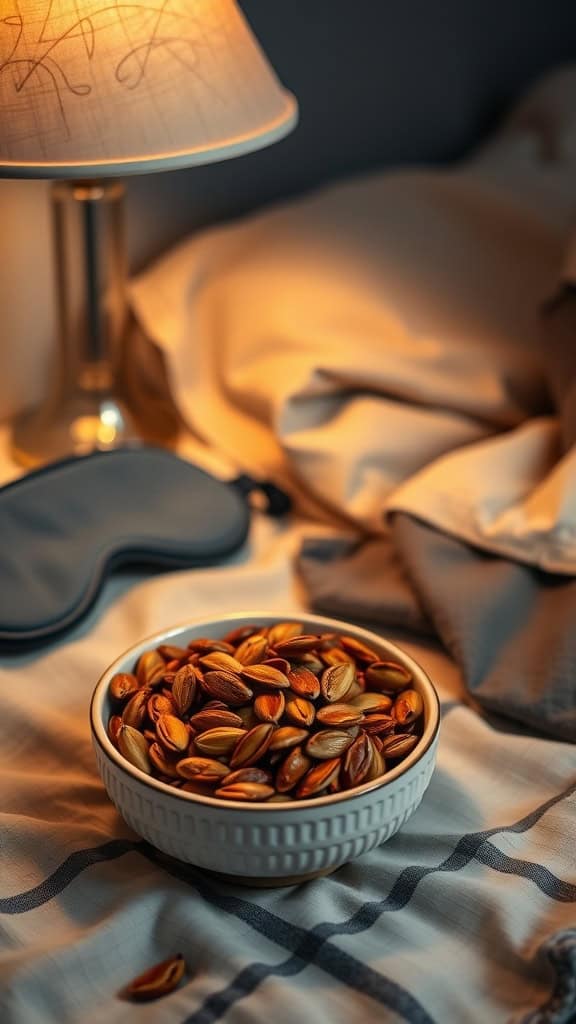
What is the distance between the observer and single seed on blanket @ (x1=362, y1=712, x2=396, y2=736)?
1.74 feet

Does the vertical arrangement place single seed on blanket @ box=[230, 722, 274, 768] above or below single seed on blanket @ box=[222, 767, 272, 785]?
above

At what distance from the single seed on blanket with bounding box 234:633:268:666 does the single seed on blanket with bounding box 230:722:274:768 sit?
0.19 feet

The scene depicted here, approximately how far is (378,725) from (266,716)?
50 mm

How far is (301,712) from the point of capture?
0.52 meters

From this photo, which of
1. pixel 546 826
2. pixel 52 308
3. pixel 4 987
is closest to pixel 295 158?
pixel 52 308

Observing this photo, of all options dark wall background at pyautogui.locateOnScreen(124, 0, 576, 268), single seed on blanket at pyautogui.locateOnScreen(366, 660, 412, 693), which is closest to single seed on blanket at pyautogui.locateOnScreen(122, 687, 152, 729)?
single seed on blanket at pyautogui.locateOnScreen(366, 660, 412, 693)

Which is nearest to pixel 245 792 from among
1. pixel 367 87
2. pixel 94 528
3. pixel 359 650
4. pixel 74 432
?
pixel 359 650

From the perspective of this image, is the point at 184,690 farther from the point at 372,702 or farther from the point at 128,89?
the point at 128,89

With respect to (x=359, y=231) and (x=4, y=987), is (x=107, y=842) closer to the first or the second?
(x=4, y=987)

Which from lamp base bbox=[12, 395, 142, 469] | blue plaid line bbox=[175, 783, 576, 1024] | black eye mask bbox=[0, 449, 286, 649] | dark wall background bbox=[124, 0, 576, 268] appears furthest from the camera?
dark wall background bbox=[124, 0, 576, 268]

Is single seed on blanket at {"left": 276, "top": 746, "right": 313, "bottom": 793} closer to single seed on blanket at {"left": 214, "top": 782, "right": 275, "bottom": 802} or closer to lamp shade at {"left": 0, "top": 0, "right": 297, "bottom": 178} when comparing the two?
single seed on blanket at {"left": 214, "top": 782, "right": 275, "bottom": 802}

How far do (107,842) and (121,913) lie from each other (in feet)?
0.18

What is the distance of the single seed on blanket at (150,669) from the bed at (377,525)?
67 millimetres

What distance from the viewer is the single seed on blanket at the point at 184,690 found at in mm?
535
